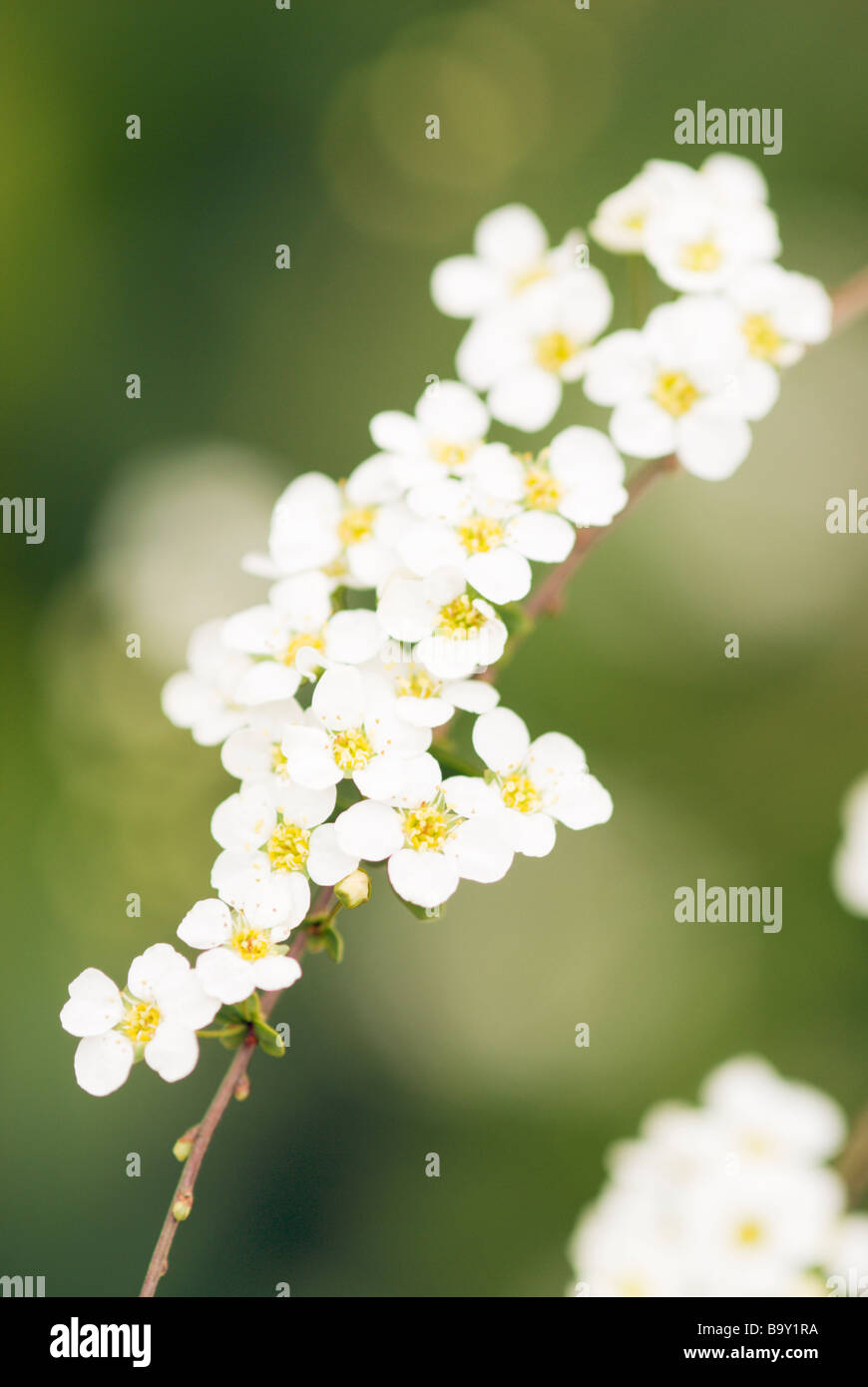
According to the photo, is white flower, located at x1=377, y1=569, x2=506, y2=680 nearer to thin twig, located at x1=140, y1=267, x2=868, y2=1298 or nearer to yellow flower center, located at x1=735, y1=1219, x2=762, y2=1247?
thin twig, located at x1=140, y1=267, x2=868, y2=1298

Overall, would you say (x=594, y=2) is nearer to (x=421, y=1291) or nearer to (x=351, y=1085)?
(x=351, y=1085)

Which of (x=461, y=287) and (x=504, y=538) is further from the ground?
(x=461, y=287)

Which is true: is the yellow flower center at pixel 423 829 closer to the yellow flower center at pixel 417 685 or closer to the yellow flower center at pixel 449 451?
the yellow flower center at pixel 417 685

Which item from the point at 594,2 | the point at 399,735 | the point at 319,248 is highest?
the point at 594,2

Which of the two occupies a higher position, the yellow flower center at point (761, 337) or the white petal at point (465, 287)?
the white petal at point (465, 287)

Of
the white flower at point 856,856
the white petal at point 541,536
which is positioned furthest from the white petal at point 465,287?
the white flower at point 856,856

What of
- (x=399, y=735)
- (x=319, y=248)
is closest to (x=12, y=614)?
(x=319, y=248)

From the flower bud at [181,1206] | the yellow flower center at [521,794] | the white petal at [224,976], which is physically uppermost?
the yellow flower center at [521,794]

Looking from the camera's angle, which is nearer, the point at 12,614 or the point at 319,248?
the point at 12,614
